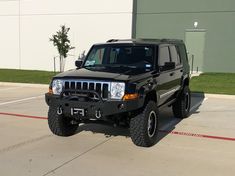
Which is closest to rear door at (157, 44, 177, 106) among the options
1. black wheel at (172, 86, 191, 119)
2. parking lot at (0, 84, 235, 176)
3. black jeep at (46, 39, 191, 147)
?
black jeep at (46, 39, 191, 147)

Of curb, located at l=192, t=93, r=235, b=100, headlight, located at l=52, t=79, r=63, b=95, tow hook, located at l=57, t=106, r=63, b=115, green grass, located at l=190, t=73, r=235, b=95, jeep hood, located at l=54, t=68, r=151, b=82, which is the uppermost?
jeep hood, located at l=54, t=68, r=151, b=82

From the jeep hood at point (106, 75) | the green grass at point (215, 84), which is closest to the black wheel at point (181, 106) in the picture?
the jeep hood at point (106, 75)

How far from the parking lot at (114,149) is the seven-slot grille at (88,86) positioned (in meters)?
0.99

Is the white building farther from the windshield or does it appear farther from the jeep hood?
the jeep hood

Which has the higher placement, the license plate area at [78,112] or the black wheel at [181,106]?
the license plate area at [78,112]

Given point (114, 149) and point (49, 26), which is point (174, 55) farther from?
point (49, 26)

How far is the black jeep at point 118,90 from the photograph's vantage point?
641 cm

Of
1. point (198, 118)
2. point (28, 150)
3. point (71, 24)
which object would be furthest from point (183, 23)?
point (28, 150)

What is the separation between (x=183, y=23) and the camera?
21.8 meters

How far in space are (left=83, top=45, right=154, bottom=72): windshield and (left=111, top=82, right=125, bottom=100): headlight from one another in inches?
44.1

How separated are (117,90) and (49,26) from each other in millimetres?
19022

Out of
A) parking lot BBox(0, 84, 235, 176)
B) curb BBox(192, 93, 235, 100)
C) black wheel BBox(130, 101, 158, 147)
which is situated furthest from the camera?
curb BBox(192, 93, 235, 100)

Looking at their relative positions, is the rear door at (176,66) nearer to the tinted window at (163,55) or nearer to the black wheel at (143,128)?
the tinted window at (163,55)

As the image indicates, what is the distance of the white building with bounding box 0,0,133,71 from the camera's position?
2258 cm
